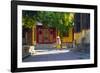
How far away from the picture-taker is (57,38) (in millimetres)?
2217

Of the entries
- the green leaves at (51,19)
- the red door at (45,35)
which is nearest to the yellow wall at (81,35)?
the green leaves at (51,19)

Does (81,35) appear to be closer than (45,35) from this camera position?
No

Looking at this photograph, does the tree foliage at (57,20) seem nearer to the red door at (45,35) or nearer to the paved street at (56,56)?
the red door at (45,35)

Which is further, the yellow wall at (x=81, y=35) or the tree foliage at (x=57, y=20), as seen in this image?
the yellow wall at (x=81, y=35)

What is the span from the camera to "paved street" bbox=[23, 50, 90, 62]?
2.15 m

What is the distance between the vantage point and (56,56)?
2.22 meters

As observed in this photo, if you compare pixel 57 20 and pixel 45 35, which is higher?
pixel 57 20

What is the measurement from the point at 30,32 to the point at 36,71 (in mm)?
404

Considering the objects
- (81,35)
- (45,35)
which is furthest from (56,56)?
(81,35)

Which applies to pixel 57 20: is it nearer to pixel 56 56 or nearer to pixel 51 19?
pixel 51 19

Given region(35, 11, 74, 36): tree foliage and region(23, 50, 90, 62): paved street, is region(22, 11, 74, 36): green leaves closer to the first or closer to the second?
region(35, 11, 74, 36): tree foliage

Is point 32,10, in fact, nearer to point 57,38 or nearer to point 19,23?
point 19,23

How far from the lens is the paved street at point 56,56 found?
84.5 inches

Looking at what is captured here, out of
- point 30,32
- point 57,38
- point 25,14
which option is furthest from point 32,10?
point 57,38
